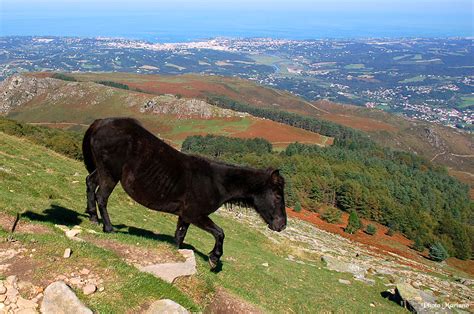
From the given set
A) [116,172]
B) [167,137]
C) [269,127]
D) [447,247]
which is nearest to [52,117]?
[167,137]

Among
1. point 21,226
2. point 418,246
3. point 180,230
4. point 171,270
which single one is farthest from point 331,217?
point 21,226

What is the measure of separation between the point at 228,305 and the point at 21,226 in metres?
5.57

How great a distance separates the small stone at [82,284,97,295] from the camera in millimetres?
6984

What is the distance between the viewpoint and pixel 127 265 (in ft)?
27.2

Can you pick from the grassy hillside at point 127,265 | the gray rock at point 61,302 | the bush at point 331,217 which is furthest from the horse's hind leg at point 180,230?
the bush at point 331,217

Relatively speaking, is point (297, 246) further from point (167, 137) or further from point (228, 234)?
point (167, 137)

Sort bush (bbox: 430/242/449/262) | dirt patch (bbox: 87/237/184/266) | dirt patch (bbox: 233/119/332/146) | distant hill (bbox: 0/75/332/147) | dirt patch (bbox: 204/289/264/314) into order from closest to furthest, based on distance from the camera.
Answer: dirt patch (bbox: 204/289/264/314)
dirt patch (bbox: 87/237/184/266)
bush (bbox: 430/242/449/262)
dirt patch (bbox: 233/119/332/146)
distant hill (bbox: 0/75/332/147)

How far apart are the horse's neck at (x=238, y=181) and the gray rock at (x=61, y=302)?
4.32 metres

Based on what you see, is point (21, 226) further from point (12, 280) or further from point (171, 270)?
point (171, 270)

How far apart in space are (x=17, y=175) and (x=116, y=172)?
11.5 metres

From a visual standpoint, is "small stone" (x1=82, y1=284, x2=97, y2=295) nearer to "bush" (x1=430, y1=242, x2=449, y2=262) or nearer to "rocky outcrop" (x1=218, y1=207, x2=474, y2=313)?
"rocky outcrop" (x1=218, y1=207, x2=474, y2=313)

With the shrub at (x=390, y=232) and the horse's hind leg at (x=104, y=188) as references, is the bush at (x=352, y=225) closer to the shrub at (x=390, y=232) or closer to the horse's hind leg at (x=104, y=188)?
the shrub at (x=390, y=232)

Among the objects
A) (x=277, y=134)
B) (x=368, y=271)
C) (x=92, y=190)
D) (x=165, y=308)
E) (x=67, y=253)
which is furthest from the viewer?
(x=277, y=134)

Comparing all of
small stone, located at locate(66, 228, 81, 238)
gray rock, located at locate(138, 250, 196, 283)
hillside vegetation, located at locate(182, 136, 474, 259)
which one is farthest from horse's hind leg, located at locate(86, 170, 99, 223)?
hillside vegetation, located at locate(182, 136, 474, 259)
